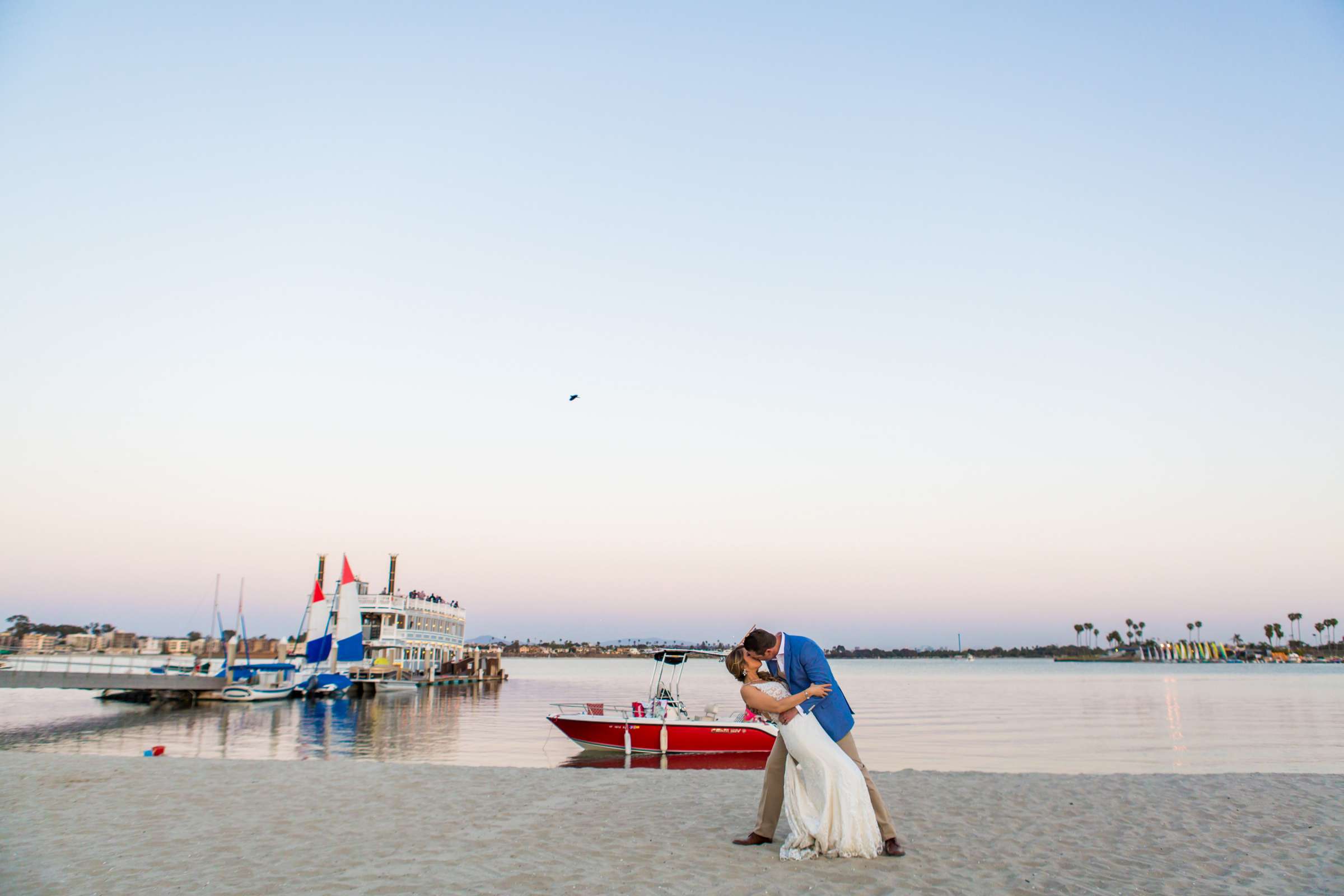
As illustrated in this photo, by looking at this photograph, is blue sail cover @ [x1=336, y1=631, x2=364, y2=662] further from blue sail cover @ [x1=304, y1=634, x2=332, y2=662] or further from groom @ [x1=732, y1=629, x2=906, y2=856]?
groom @ [x1=732, y1=629, x2=906, y2=856]

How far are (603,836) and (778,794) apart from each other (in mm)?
1923

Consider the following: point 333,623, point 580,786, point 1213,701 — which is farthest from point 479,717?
point 1213,701

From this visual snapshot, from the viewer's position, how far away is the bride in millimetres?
6695

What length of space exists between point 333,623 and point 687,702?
24.4 metres

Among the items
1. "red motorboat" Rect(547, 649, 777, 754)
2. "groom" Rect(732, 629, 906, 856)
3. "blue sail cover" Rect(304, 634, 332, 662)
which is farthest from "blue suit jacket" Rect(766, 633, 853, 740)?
"blue sail cover" Rect(304, 634, 332, 662)

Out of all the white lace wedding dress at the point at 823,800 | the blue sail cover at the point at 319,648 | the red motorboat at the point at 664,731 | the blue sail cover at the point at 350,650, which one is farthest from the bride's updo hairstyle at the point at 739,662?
the blue sail cover at the point at 350,650

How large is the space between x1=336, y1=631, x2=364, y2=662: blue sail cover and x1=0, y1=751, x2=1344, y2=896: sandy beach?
43.5m

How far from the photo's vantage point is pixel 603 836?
26.6 feet

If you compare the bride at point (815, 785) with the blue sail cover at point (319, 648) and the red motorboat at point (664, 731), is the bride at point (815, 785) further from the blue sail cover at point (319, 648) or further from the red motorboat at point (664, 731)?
the blue sail cover at point (319, 648)

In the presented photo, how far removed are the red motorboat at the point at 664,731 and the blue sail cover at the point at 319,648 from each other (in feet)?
114

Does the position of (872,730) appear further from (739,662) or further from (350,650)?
(350,650)

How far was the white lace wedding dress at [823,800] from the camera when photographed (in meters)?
6.70

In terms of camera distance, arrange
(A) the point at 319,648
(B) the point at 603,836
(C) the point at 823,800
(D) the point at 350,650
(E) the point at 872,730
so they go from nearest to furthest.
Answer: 1. (C) the point at 823,800
2. (B) the point at 603,836
3. (E) the point at 872,730
4. (A) the point at 319,648
5. (D) the point at 350,650

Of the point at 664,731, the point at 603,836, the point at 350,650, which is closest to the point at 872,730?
the point at 664,731
